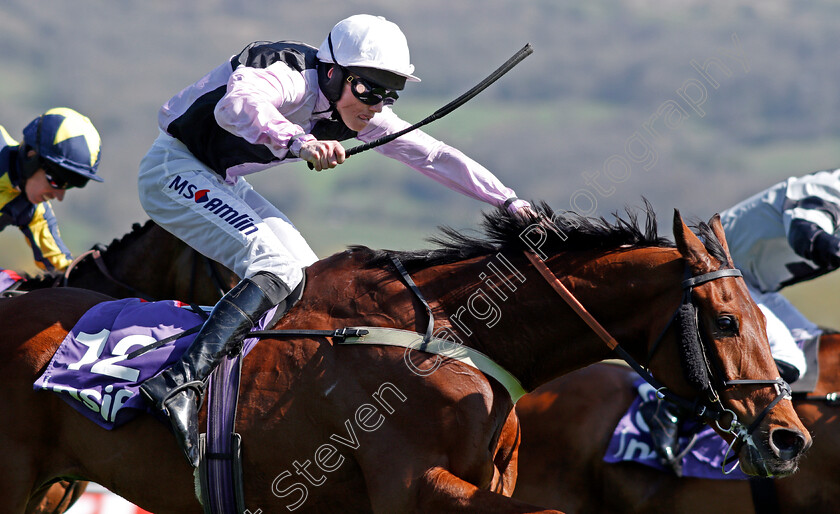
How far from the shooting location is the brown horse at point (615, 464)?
5.00 metres

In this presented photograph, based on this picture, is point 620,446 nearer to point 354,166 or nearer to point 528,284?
point 528,284

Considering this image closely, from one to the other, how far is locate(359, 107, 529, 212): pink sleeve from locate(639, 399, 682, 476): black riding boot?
75.8 inches

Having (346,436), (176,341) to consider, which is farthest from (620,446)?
(176,341)

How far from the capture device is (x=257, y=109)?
132 inches

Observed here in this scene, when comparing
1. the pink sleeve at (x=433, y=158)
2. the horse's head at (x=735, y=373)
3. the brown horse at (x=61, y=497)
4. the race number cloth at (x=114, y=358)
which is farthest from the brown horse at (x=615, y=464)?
the race number cloth at (x=114, y=358)

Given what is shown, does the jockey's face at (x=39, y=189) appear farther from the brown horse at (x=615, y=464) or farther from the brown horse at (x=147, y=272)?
the brown horse at (x=615, y=464)

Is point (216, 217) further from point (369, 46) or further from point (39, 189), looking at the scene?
point (39, 189)

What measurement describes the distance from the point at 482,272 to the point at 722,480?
2.49 metres

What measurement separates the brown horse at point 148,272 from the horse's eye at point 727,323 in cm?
340

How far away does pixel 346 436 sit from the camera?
10.9ft

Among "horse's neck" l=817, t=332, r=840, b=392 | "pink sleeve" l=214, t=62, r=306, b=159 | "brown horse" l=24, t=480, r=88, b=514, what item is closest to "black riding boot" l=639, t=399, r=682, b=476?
"horse's neck" l=817, t=332, r=840, b=392

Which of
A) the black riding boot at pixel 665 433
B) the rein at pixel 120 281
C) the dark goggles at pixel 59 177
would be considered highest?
the dark goggles at pixel 59 177

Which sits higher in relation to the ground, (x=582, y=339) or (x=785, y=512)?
(x=582, y=339)

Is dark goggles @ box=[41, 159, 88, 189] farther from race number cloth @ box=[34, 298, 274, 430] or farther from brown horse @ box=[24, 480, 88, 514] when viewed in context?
race number cloth @ box=[34, 298, 274, 430]
